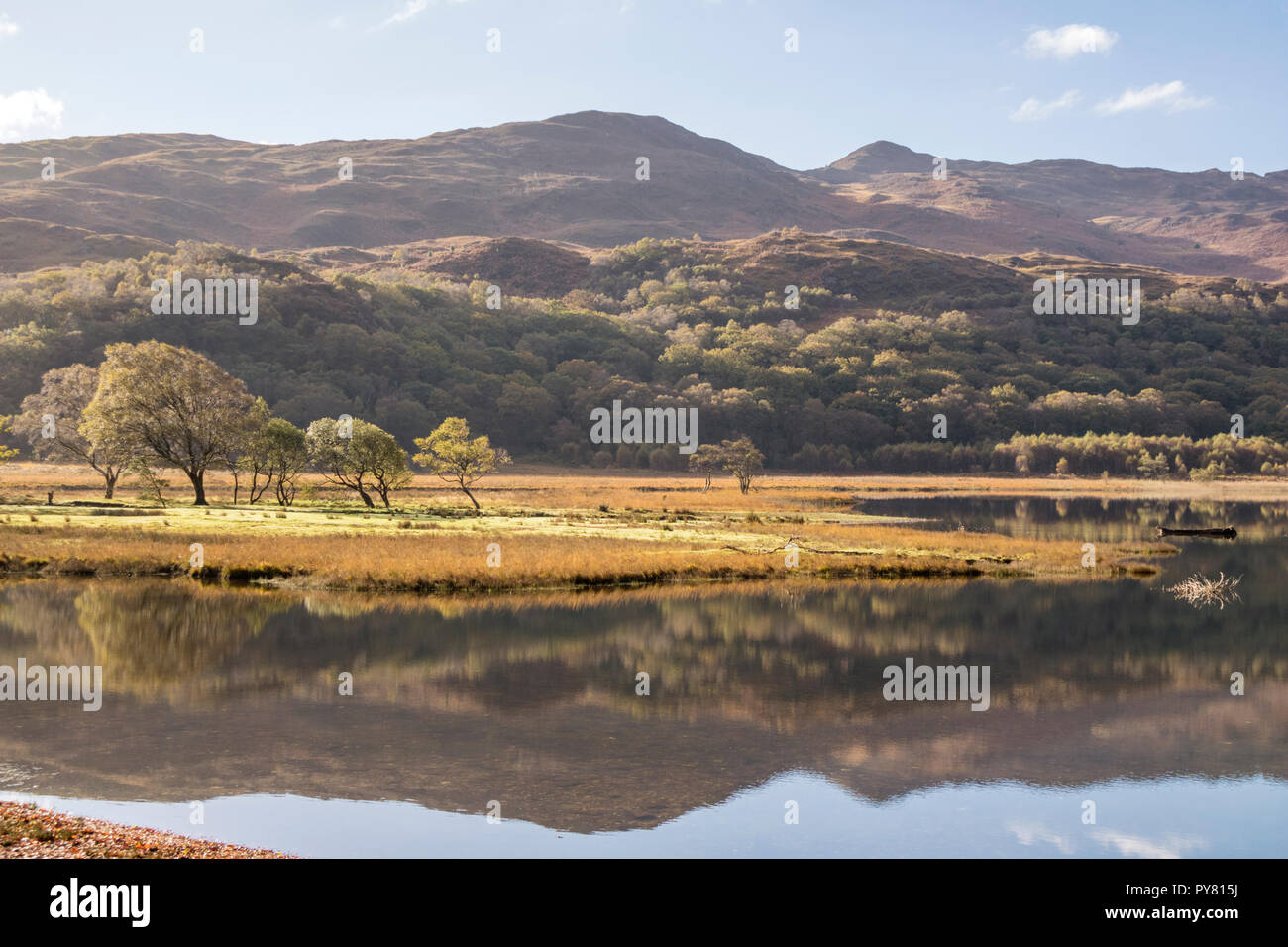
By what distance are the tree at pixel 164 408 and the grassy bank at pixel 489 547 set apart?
14.7 feet

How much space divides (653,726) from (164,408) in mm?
61029

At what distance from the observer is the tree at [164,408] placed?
236ft

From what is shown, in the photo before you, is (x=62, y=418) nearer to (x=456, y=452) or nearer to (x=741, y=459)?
(x=456, y=452)

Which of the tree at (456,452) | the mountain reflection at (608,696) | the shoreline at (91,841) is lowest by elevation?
the mountain reflection at (608,696)

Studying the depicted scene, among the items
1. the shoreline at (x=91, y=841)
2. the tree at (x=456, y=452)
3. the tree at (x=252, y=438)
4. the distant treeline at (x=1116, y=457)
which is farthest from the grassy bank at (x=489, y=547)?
the distant treeline at (x=1116, y=457)

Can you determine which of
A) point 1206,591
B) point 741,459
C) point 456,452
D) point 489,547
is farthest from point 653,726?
point 741,459

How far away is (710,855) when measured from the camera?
48.9ft

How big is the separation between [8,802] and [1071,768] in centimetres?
1747

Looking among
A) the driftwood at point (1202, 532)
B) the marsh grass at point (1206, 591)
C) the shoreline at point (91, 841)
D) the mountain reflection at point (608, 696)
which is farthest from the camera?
the driftwood at point (1202, 532)

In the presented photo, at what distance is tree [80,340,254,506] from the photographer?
236 ft

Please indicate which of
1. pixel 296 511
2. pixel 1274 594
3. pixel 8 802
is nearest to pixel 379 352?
pixel 296 511

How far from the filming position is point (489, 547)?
1976 inches

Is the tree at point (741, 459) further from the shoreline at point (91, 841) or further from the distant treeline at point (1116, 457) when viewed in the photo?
the shoreline at point (91, 841)

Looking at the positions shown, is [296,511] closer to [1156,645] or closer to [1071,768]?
[1156,645]
